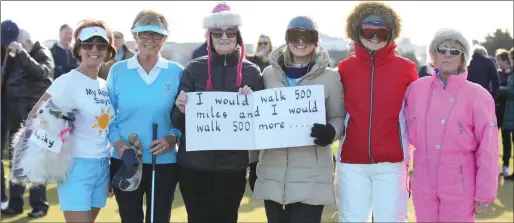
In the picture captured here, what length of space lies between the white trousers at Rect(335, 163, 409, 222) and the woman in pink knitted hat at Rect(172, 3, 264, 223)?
783 millimetres

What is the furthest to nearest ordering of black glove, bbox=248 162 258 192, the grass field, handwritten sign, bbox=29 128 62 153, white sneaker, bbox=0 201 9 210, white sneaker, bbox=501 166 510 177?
white sneaker, bbox=501 166 510 177, white sneaker, bbox=0 201 9 210, the grass field, black glove, bbox=248 162 258 192, handwritten sign, bbox=29 128 62 153

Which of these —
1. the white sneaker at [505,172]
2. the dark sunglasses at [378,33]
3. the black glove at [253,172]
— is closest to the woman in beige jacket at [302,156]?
the dark sunglasses at [378,33]

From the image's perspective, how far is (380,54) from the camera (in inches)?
154

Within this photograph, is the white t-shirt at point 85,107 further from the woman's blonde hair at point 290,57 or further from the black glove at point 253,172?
the woman's blonde hair at point 290,57

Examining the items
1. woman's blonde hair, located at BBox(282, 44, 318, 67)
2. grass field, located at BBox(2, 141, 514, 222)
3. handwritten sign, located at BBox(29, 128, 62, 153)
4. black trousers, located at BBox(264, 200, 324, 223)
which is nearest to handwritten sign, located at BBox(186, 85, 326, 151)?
woman's blonde hair, located at BBox(282, 44, 318, 67)

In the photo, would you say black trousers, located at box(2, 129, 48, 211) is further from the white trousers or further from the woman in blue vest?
the white trousers

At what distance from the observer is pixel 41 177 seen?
4.00 metres

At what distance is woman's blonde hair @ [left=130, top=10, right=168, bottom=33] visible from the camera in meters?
4.11

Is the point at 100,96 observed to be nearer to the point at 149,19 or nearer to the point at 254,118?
the point at 149,19

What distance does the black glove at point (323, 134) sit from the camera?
3.75 meters

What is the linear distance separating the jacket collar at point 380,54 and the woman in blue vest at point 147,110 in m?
1.34

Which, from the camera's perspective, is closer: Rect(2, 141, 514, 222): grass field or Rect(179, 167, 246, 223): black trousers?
Rect(179, 167, 246, 223): black trousers

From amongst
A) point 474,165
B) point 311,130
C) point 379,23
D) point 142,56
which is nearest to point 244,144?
point 311,130

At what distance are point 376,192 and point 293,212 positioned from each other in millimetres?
584
